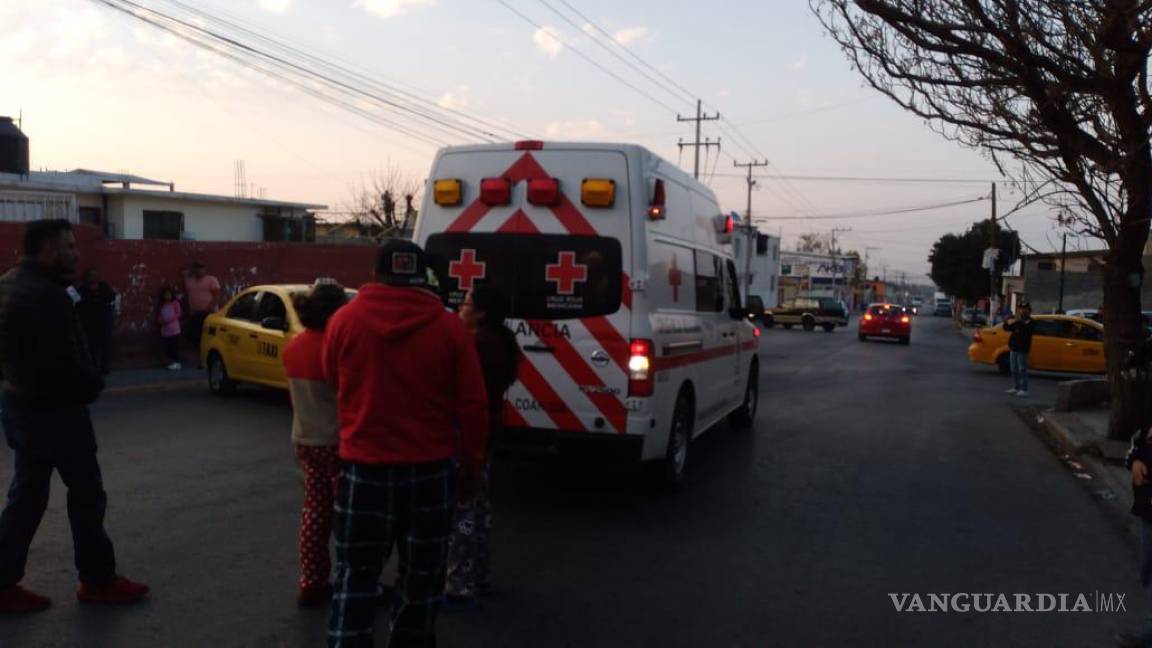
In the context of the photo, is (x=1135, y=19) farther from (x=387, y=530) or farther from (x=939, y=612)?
(x=387, y=530)

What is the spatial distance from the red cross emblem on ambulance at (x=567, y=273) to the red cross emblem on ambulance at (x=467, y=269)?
0.58 meters

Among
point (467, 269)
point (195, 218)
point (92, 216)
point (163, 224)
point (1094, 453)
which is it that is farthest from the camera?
point (195, 218)

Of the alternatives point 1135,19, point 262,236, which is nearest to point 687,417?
point 1135,19

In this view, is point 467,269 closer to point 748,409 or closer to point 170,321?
point 748,409

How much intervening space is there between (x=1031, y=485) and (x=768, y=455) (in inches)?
98.9

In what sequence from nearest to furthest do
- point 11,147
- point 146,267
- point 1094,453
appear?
point 1094,453
point 146,267
point 11,147

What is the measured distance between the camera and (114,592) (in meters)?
4.93

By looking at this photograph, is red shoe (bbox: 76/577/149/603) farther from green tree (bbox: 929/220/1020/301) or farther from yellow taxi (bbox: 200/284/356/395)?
green tree (bbox: 929/220/1020/301)

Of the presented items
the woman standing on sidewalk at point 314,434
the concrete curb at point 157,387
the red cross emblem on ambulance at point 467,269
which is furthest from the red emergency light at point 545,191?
the concrete curb at point 157,387

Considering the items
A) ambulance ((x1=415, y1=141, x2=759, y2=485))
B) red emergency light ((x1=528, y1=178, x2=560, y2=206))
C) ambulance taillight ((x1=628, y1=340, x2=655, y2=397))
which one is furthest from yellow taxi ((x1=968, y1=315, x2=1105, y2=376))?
red emergency light ((x1=528, y1=178, x2=560, y2=206))

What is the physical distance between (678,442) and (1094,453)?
5.57 metres

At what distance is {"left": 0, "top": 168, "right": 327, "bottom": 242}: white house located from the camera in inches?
1159

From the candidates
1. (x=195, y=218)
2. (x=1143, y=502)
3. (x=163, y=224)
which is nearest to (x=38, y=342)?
(x=1143, y=502)

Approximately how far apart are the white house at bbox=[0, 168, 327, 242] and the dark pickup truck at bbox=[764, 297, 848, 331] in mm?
22550
